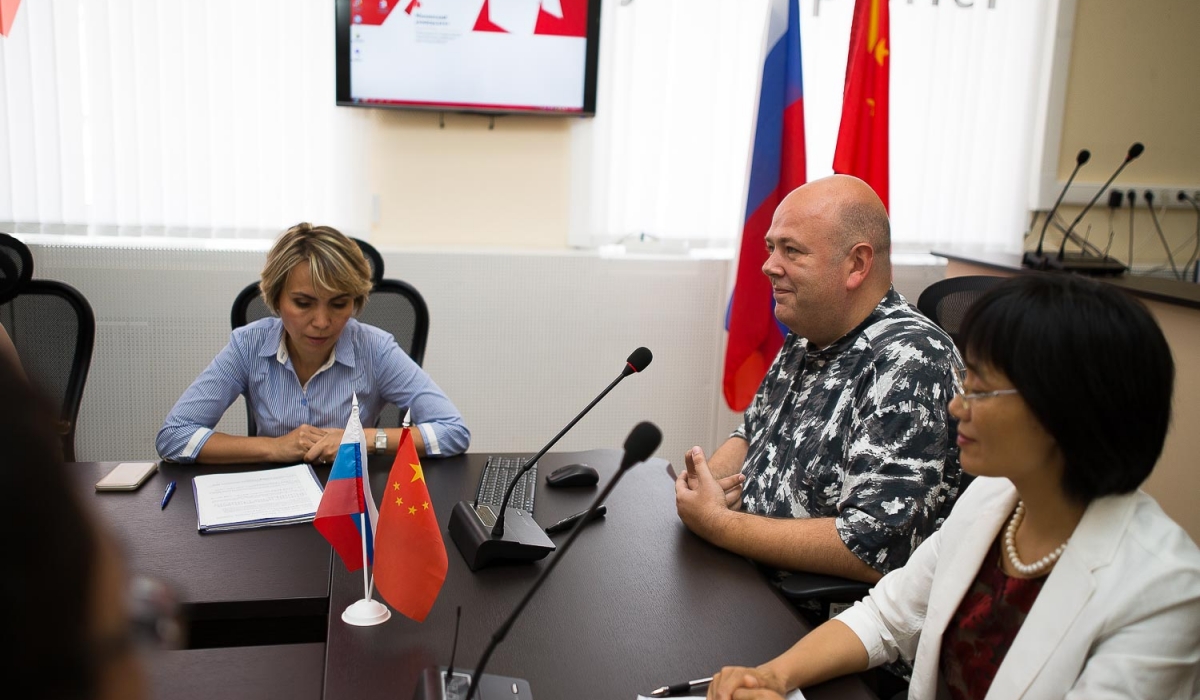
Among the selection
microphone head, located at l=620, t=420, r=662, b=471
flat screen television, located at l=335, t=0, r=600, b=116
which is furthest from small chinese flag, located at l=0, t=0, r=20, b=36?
microphone head, located at l=620, t=420, r=662, b=471

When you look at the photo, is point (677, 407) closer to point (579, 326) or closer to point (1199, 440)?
point (579, 326)

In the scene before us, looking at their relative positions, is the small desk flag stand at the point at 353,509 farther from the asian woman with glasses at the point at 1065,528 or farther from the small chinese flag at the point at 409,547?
the asian woman with glasses at the point at 1065,528

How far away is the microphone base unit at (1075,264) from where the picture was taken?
3.47 metres

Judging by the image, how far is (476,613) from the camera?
137cm

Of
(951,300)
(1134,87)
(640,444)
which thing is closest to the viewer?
(640,444)

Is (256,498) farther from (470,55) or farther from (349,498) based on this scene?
(470,55)

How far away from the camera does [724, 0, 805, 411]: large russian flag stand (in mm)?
3295

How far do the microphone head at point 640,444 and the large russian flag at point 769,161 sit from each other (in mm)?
2275

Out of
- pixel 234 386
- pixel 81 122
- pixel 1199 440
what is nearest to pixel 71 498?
pixel 234 386

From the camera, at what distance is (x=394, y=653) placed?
49.3 inches

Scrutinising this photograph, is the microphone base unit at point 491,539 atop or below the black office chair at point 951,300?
below

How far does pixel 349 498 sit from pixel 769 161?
235 centimetres

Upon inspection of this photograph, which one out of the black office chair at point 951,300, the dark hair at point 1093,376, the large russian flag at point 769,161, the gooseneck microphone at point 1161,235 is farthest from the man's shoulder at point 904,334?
the gooseneck microphone at point 1161,235

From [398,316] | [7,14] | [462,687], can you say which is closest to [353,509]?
[462,687]
